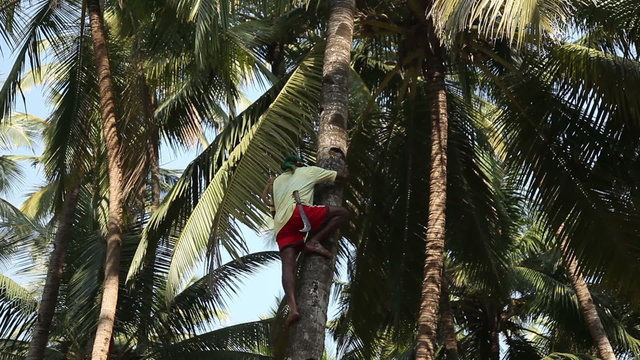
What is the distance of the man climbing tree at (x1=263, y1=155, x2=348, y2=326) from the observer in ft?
22.2

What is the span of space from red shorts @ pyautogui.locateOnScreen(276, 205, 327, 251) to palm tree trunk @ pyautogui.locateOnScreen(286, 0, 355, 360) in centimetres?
16

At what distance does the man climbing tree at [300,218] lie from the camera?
676cm

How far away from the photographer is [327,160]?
7.23 metres

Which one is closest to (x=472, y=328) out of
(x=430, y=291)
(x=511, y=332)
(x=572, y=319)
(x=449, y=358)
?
(x=511, y=332)

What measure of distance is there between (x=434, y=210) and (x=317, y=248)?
16.0 ft

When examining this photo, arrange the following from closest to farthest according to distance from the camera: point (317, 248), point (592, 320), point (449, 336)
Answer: point (317, 248) < point (449, 336) < point (592, 320)

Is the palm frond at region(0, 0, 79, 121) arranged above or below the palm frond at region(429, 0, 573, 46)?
above

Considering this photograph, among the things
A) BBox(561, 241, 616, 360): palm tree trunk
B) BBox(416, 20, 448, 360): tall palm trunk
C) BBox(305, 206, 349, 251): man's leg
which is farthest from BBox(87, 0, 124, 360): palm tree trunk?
BBox(561, 241, 616, 360): palm tree trunk

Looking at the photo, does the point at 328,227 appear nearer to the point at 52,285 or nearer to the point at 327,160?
the point at 327,160

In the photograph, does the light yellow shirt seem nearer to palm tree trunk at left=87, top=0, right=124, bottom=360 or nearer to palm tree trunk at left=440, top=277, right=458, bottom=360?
palm tree trunk at left=87, top=0, right=124, bottom=360

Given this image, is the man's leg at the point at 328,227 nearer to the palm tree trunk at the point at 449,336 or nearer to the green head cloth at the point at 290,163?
the green head cloth at the point at 290,163

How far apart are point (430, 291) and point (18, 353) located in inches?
375

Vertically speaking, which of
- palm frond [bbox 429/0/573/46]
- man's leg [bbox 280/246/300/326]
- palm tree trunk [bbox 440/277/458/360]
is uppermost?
palm frond [bbox 429/0/573/46]

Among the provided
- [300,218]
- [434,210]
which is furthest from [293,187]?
[434,210]
